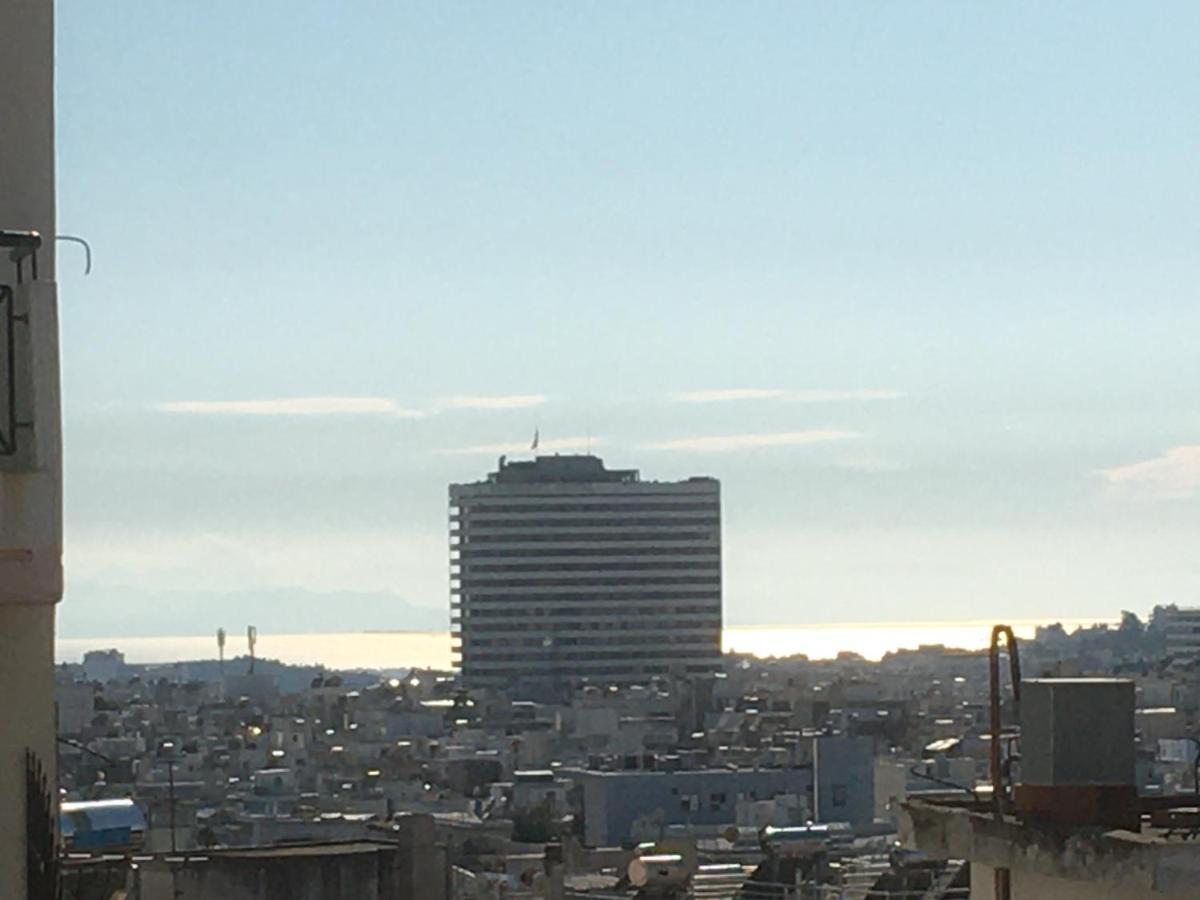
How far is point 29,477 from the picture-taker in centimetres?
538

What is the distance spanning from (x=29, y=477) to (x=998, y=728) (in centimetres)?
410

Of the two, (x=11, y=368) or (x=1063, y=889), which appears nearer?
(x=11, y=368)

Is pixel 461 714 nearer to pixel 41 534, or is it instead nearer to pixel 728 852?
pixel 728 852

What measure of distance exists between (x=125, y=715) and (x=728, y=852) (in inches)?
3350

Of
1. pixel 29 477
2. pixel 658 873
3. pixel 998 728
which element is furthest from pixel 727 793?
pixel 29 477

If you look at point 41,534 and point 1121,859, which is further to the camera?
point 1121,859

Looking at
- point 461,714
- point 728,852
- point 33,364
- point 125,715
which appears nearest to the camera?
point 33,364

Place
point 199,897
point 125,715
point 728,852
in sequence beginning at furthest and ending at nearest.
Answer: point 125,715, point 728,852, point 199,897

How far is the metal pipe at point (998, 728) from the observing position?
8.71m

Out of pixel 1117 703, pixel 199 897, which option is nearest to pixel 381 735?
pixel 199 897

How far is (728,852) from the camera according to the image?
227 ft

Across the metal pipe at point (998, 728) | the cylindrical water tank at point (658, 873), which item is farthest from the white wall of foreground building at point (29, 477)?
the cylindrical water tank at point (658, 873)

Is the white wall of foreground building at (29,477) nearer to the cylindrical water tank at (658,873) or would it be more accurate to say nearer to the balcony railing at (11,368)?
the balcony railing at (11,368)

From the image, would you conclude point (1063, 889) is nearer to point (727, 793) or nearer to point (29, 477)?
point (29, 477)
